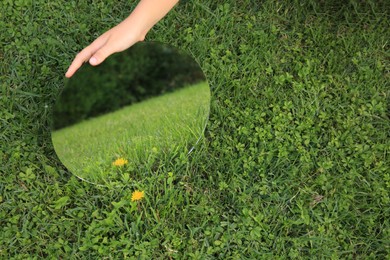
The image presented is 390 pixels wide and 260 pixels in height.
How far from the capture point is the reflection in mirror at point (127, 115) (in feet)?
8.29

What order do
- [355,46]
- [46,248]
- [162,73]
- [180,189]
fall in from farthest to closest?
[355,46] → [162,73] → [180,189] → [46,248]

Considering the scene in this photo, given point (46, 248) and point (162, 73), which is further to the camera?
point (162, 73)

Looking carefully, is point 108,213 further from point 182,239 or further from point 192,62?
point 192,62

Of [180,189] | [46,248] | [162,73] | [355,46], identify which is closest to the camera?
[46,248]

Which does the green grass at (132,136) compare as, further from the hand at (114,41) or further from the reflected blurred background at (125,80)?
the hand at (114,41)

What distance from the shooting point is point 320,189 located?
2.62 meters

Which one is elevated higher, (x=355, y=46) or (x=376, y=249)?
(x=355, y=46)

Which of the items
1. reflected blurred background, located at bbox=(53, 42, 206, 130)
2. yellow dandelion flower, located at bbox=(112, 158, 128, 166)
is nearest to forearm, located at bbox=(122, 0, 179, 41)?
reflected blurred background, located at bbox=(53, 42, 206, 130)

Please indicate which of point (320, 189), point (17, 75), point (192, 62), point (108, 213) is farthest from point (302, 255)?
point (17, 75)

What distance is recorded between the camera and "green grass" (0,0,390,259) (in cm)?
245

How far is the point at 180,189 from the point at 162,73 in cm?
66

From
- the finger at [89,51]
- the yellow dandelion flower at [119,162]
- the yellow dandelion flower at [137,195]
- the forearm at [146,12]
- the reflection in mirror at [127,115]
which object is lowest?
the yellow dandelion flower at [137,195]

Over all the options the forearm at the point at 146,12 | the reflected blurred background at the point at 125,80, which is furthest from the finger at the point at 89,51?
the reflected blurred background at the point at 125,80

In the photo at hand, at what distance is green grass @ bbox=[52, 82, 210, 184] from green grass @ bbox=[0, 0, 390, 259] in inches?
2.6
